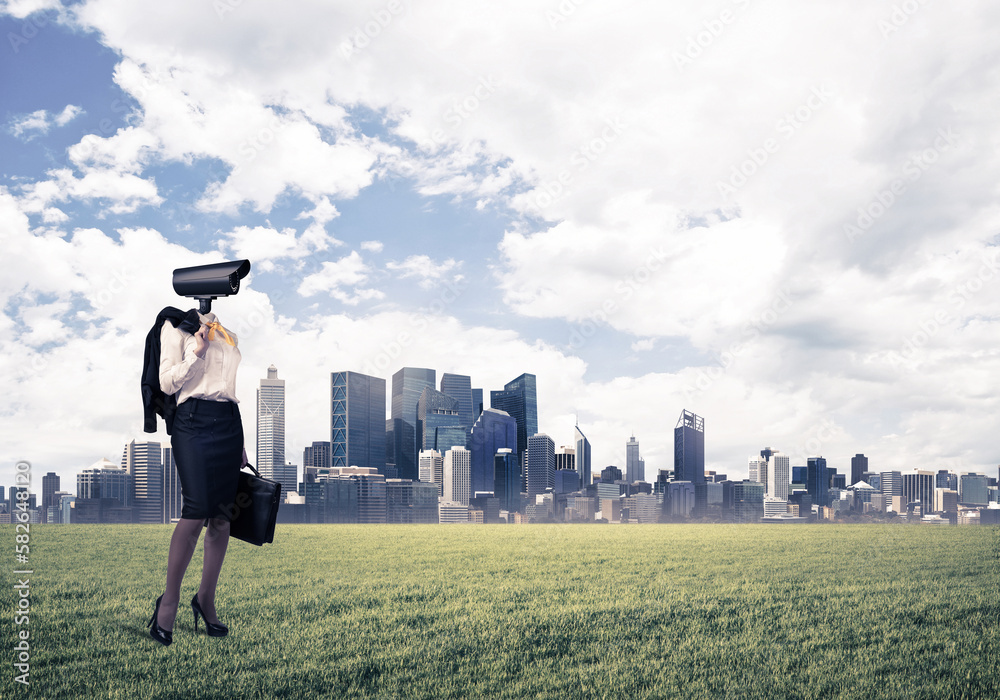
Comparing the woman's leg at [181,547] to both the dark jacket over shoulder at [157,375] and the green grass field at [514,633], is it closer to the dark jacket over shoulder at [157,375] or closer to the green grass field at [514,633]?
the green grass field at [514,633]

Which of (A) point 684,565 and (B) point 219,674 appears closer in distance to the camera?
(B) point 219,674

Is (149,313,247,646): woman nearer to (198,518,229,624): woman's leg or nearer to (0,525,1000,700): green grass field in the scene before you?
(198,518,229,624): woman's leg

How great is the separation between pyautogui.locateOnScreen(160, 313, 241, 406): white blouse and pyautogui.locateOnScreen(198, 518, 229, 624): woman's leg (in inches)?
40.7

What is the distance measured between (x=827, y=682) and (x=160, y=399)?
583 centimetres

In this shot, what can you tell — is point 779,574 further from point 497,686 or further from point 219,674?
point 219,674

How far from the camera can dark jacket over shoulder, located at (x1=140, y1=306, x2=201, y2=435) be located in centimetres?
518

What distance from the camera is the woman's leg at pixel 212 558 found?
5461 mm

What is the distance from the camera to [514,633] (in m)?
6.58

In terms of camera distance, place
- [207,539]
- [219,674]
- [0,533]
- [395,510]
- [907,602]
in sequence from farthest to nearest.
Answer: [395,510] → [0,533] → [907,602] → [207,539] → [219,674]

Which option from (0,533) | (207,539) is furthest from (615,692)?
(0,533)

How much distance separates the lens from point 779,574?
11.5 metres

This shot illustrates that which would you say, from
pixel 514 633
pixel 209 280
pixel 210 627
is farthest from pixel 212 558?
pixel 514 633

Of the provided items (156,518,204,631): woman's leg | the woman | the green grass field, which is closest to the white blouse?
the woman

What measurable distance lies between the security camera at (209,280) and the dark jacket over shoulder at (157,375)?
0.15 metres
